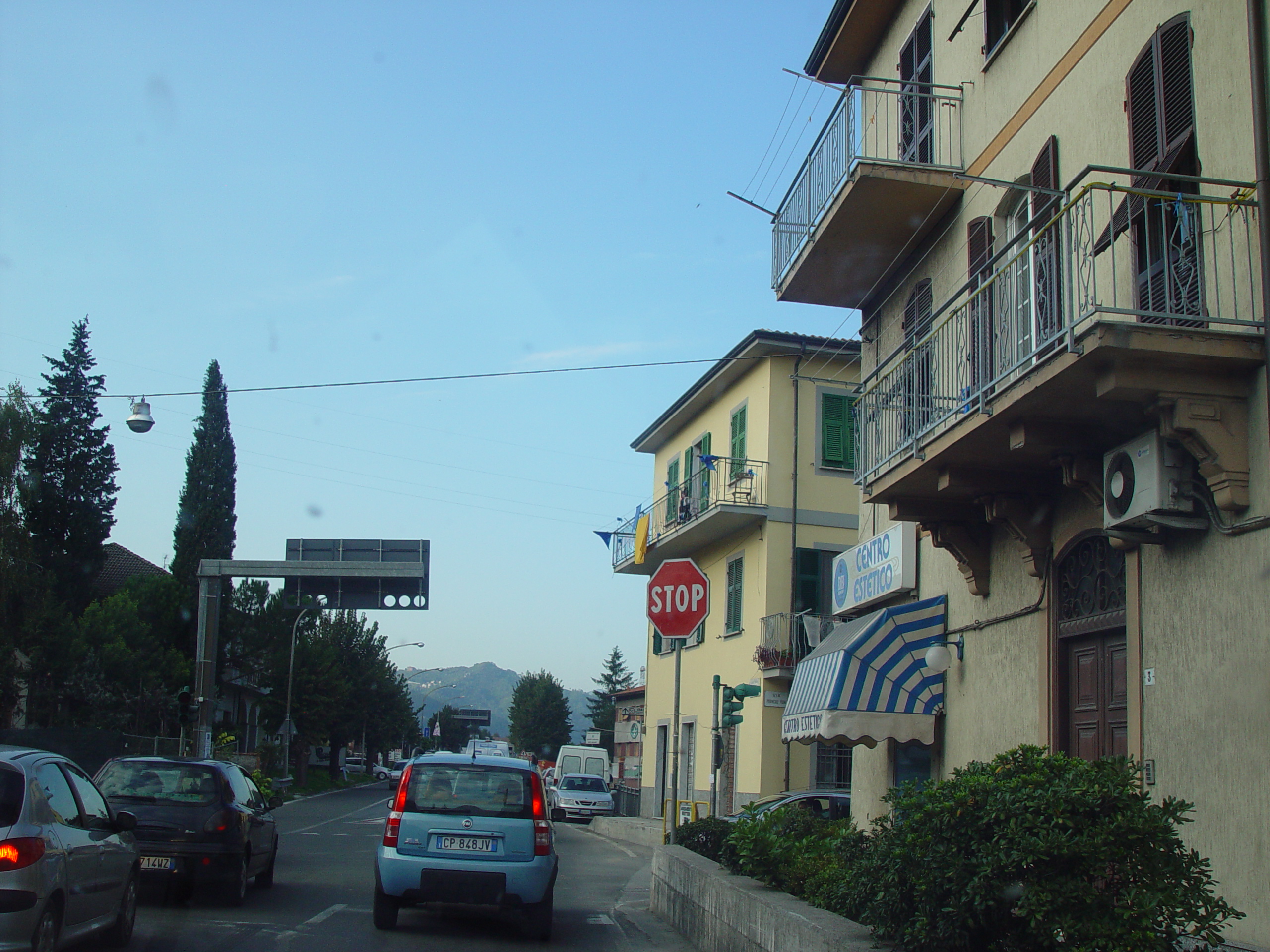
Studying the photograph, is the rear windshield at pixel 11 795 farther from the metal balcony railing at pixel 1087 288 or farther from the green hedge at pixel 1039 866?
the metal balcony railing at pixel 1087 288

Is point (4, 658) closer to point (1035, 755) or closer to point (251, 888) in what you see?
point (251, 888)

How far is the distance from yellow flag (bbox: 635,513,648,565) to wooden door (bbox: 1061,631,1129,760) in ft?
74.8

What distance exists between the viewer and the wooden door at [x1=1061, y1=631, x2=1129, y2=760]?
9.29m

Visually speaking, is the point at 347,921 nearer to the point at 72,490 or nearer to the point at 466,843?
the point at 466,843

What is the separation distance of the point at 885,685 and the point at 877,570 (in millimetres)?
2332

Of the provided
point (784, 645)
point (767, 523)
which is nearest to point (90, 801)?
point (784, 645)

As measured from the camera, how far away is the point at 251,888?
13.9 metres

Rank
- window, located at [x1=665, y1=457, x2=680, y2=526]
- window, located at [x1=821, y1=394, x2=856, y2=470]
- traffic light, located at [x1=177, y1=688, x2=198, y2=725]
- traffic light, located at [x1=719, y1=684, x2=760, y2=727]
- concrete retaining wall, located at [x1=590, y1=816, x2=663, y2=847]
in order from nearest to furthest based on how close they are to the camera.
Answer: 1. traffic light, located at [x1=719, y1=684, x2=760, y2=727]
2. concrete retaining wall, located at [x1=590, y1=816, x2=663, y2=847]
3. traffic light, located at [x1=177, y1=688, x2=198, y2=725]
4. window, located at [x1=821, y1=394, x2=856, y2=470]
5. window, located at [x1=665, y1=457, x2=680, y2=526]

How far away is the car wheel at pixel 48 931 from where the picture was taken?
7.11m

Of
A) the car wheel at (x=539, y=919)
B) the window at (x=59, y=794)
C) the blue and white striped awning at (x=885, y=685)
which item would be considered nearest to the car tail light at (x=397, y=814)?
the car wheel at (x=539, y=919)

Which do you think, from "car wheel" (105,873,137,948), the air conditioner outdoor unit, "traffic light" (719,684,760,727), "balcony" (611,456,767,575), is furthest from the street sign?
the air conditioner outdoor unit

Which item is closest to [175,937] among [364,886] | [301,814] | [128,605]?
[364,886]

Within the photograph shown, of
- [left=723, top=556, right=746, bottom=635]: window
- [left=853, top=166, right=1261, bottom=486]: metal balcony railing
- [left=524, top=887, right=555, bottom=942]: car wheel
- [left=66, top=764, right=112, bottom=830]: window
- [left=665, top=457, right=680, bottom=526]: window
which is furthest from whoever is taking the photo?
[left=665, top=457, right=680, bottom=526]: window

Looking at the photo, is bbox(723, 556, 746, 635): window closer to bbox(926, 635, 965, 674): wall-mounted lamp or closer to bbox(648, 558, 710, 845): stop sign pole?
bbox(648, 558, 710, 845): stop sign pole
